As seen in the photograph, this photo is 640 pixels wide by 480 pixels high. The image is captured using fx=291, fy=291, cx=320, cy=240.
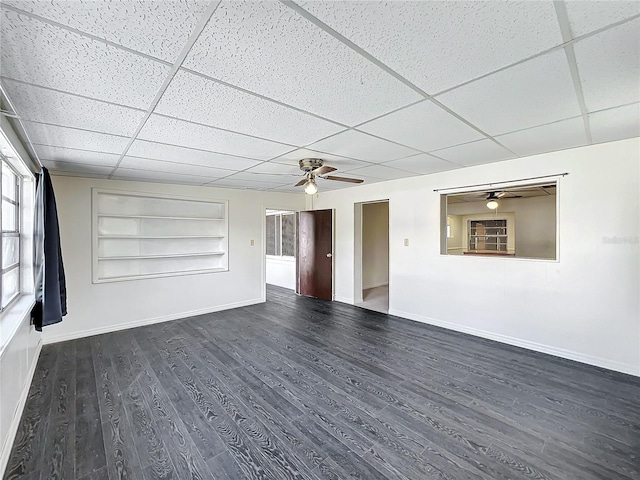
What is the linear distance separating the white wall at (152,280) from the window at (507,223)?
418 centimetres

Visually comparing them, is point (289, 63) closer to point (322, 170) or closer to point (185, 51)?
point (185, 51)

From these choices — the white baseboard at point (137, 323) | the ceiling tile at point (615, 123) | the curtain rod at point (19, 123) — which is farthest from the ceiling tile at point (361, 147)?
the white baseboard at point (137, 323)

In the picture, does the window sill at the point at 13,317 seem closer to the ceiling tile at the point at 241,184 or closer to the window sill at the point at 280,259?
the ceiling tile at the point at 241,184

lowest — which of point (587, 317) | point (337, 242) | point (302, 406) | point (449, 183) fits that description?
point (302, 406)

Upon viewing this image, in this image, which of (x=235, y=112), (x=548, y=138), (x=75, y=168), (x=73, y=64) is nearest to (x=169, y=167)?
(x=75, y=168)

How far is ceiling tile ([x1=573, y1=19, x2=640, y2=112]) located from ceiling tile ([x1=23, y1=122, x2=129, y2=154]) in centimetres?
326

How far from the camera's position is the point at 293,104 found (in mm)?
1958

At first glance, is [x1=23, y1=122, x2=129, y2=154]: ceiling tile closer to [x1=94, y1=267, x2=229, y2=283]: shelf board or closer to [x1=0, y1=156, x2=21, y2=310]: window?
[x1=0, y1=156, x2=21, y2=310]: window

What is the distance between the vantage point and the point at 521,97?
6.23 ft

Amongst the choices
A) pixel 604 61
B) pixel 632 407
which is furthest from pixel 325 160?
pixel 632 407

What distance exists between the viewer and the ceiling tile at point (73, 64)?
1223 mm

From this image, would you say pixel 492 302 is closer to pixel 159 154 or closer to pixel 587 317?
pixel 587 317

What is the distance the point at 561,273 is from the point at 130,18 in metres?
4.25

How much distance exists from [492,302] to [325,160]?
284cm
